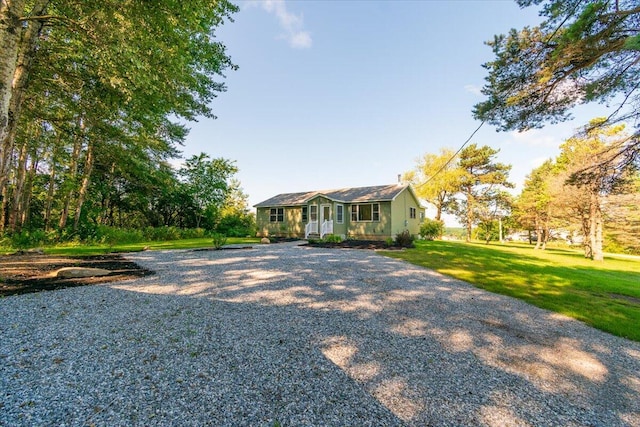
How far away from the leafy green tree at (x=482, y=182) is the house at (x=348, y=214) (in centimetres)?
1098

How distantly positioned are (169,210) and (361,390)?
2596cm

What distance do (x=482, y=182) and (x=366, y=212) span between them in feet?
57.3

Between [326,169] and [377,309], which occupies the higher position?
[326,169]

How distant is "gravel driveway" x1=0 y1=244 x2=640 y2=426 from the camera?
83.7 inches

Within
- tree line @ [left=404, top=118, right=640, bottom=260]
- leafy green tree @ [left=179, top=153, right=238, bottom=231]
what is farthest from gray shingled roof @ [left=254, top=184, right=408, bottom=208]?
tree line @ [left=404, top=118, right=640, bottom=260]

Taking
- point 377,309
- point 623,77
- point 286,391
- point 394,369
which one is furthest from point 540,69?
point 286,391

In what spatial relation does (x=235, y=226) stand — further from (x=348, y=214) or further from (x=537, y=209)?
(x=537, y=209)

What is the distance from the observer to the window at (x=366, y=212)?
18.3 metres

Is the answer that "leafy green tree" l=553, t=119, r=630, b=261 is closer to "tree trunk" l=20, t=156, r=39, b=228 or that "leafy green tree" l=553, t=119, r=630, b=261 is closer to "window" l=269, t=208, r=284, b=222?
"window" l=269, t=208, r=284, b=222

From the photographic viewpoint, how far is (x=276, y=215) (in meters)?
21.6

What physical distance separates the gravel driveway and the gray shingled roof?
535 inches

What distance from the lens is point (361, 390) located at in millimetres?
A: 2424

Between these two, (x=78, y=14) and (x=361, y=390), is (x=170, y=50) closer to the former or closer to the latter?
(x=78, y=14)

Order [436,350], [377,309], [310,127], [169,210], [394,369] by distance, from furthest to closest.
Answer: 1. [169,210]
2. [310,127]
3. [377,309]
4. [436,350]
5. [394,369]
